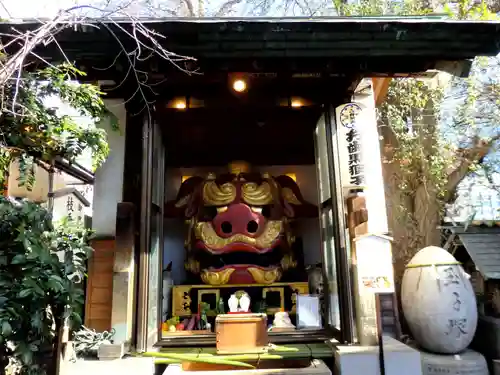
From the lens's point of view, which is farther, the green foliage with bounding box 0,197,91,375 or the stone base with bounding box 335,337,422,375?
the stone base with bounding box 335,337,422,375

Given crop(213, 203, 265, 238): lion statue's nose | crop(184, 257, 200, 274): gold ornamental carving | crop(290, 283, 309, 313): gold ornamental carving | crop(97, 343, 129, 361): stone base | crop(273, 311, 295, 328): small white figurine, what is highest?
crop(213, 203, 265, 238): lion statue's nose

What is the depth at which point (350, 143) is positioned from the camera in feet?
20.6

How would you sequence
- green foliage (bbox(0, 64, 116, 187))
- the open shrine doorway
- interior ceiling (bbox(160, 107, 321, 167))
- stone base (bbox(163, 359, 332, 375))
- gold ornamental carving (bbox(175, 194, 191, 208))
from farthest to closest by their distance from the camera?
1. gold ornamental carving (bbox(175, 194, 191, 208))
2. interior ceiling (bbox(160, 107, 321, 167))
3. the open shrine doorway
4. stone base (bbox(163, 359, 332, 375))
5. green foliage (bbox(0, 64, 116, 187))

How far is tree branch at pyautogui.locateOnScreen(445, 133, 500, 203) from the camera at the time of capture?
922cm

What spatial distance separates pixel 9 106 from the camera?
4.43m

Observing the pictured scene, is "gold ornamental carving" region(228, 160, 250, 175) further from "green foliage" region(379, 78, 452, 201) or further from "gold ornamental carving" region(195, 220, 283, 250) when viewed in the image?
"green foliage" region(379, 78, 452, 201)

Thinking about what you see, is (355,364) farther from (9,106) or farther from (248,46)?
(9,106)

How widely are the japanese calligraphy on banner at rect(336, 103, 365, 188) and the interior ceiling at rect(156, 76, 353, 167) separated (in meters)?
0.24

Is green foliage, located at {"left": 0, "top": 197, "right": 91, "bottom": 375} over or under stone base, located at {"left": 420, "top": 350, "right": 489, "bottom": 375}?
over

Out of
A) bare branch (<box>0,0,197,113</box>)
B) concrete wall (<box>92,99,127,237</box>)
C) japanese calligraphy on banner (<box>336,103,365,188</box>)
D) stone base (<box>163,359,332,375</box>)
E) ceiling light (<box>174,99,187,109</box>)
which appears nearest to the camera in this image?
bare branch (<box>0,0,197,113</box>)

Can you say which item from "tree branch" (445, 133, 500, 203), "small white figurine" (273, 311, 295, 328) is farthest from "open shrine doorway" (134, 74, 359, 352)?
"tree branch" (445, 133, 500, 203)

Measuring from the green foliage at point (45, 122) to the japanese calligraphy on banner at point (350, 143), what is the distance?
328 cm

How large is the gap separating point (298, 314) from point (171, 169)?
4.46m

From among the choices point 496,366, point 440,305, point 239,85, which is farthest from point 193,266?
point 496,366
